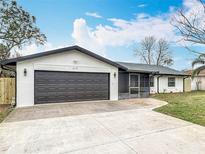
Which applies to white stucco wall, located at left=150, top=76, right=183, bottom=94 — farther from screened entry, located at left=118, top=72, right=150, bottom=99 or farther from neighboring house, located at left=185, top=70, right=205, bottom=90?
neighboring house, located at left=185, top=70, right=205, bottom=90

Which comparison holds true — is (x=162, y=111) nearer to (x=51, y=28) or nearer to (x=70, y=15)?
(x=70, y=15)

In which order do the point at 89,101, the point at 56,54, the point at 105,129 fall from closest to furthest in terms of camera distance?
the point at 105,129, the point at 56,54, the point at 89,101

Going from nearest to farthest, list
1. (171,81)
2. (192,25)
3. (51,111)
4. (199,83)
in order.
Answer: (51,111) → (192,25) → (171,81) → (199,83)

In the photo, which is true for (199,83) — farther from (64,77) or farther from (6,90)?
(6,90)

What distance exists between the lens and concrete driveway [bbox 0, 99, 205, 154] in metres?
3.69

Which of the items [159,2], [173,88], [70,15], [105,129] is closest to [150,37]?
[173,88]

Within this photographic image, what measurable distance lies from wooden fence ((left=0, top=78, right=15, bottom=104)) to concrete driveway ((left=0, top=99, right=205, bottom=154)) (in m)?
4.65

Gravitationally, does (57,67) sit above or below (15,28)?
below

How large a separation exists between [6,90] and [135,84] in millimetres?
10829

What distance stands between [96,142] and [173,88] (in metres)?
→ 16.8

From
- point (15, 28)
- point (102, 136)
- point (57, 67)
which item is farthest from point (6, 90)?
point (102, 136)

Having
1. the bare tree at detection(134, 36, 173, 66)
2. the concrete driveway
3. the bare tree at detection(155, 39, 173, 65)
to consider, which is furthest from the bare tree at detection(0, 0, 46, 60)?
the bare tree at detection(155, 39, 173, 65)

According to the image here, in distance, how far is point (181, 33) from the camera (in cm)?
909

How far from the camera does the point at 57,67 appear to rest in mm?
10117
